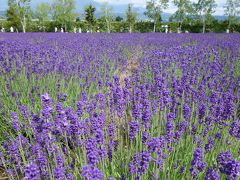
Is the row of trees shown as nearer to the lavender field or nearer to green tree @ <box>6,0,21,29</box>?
green tree @ <box>6,0,21,29</box>

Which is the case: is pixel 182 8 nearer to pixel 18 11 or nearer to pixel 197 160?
pixel 18 11

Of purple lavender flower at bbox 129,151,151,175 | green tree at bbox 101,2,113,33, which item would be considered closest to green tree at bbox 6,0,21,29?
green tree at bbox 101,2,113,33

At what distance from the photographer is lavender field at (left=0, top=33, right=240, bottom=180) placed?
1.83 meters

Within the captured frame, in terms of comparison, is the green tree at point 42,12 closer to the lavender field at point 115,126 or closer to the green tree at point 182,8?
the green tree at point 182,8

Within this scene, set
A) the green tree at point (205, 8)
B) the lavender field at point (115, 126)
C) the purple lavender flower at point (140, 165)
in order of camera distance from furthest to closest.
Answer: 1. the green tree at point (205, 8)
2. the lavender field at point (115, 126)
3. the purple lavender flower at point (140, 165)

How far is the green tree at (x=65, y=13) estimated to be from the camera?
3375 centimetres

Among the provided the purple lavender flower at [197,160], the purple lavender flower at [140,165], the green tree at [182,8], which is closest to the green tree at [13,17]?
the green tree at [182,8]

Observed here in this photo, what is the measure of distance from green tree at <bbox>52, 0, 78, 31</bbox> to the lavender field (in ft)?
94.1

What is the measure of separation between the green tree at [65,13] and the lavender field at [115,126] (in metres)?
28.7

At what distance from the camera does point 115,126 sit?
2963 millimetres

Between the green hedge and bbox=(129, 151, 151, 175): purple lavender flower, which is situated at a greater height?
the green hedge

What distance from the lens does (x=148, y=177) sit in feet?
7.35

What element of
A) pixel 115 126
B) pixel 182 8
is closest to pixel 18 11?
pixel 182 8

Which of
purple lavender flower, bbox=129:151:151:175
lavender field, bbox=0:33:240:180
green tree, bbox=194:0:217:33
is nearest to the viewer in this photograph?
purple lavender flower, bbox=129:151:151:175
